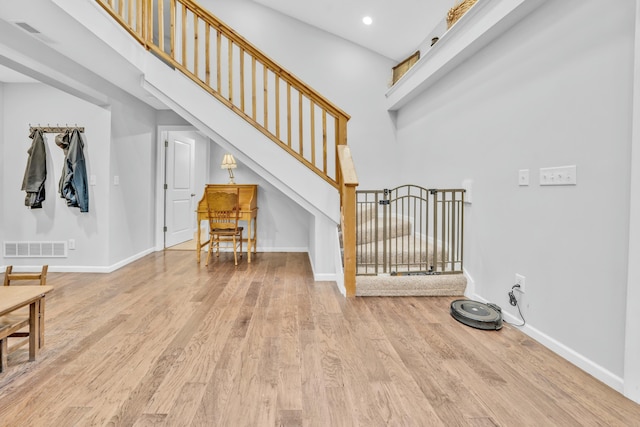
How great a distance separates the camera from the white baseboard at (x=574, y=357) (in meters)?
1.62

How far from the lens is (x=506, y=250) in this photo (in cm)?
→ 248

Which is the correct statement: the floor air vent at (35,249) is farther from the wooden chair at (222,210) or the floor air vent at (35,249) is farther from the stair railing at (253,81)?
the stair railing at (253,81)

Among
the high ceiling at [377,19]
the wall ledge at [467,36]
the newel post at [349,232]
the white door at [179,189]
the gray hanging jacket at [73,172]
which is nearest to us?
the wall ledge at [467,36]

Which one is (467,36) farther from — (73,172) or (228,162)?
(73,172)

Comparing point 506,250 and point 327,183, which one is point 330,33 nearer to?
point 327,183

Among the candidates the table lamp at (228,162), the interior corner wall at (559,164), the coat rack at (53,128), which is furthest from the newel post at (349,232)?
the coat rack at (53,128)

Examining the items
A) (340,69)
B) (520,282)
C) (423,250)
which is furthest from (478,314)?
(340,69)

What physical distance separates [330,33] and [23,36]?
3761mm

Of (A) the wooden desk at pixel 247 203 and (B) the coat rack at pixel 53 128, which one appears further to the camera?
(A) the wooden desk at pixel 247 203

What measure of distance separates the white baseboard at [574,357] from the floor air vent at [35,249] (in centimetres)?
470

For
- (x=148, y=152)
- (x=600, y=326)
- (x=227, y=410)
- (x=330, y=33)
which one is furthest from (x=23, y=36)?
(x=600, y=326)

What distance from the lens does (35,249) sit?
387cm

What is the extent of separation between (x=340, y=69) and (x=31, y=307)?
4.65 metres

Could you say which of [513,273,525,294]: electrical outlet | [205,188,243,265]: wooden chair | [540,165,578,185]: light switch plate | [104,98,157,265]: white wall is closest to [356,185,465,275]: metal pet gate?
[513,273,525,294]: electrical outlet
